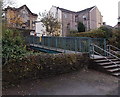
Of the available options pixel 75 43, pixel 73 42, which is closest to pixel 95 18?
pixel 73 42

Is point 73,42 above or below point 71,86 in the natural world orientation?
above

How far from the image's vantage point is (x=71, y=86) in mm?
5430

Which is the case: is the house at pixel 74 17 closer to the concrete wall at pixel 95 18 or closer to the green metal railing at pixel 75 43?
the concrete wall at pixel 95 18

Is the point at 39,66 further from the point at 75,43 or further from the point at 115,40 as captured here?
the point at 115,40

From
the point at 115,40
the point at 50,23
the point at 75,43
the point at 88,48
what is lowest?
the point at 88,48

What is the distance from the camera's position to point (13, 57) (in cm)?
553

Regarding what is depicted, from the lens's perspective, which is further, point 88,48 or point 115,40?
point 115,40

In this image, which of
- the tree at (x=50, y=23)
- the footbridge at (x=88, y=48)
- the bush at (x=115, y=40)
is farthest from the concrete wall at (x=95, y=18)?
the footbridge at (x=88, y=48)

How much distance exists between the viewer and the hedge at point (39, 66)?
5344mm

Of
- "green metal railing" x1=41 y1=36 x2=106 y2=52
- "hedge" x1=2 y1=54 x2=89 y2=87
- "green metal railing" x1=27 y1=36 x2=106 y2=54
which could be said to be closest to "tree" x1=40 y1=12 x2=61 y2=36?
"green metal railing" x1=27 y1=36 x2=106 y2=54

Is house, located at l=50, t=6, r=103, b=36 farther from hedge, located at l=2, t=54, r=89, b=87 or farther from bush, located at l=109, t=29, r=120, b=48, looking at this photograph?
hedge, located at l=2, t=54, r=89, b=87

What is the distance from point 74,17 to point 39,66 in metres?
28.9

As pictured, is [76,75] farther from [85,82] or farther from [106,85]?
[106,85]

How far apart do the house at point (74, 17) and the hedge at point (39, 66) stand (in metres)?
22.9
